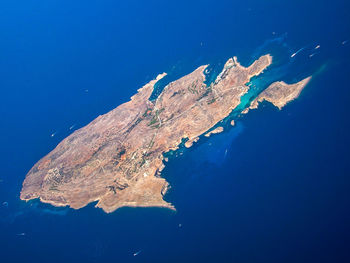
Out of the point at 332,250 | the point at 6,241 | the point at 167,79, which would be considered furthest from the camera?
the point at 167,79

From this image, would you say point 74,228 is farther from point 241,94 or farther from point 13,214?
point 241,94

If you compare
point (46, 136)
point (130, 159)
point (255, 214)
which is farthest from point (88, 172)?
point (255, 214)

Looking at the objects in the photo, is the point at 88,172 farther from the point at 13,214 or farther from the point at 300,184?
the point at 300,184

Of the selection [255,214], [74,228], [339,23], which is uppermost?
[339,23]

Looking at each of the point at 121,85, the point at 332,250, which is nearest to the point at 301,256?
the point at 332,250

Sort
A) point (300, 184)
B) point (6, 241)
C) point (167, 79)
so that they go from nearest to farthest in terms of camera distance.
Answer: point (300, 184) < point (6, 241) < point (167, 79)

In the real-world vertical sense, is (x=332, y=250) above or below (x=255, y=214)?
below

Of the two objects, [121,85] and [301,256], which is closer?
[301,256]
